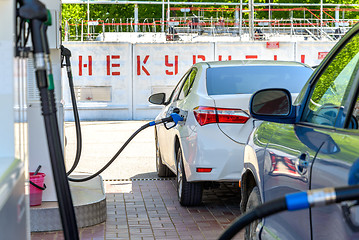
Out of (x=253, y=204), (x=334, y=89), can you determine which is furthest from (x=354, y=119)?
(x=253, y=204)

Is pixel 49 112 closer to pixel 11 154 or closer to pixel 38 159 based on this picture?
pixel 11 154

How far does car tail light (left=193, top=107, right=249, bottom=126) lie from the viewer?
7.17m

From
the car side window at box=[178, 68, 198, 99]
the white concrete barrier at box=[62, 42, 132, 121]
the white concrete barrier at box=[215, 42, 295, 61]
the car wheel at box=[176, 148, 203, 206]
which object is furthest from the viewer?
the white concrete barrier at box=[215, 42, 295, 61]

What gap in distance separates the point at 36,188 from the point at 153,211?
165cm

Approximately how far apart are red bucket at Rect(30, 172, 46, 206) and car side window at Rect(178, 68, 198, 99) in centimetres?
222

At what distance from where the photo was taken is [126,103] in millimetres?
23438

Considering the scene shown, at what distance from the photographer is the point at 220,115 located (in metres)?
7.20

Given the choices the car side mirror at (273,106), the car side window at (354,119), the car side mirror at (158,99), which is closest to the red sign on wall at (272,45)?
the car side mirror at (158,99)

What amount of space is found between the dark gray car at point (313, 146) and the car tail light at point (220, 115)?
2648 mm

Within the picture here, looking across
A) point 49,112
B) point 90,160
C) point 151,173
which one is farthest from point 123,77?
point 49,112

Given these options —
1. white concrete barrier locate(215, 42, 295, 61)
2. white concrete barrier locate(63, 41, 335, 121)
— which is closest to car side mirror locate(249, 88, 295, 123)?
white concrete barrier locate(63, 41, 335, 121)

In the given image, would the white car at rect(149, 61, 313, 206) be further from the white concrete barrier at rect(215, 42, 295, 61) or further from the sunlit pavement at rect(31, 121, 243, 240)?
the white concrete barrier at rect(215, 42, 295, 61)

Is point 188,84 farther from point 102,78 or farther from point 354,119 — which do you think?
point 102,78

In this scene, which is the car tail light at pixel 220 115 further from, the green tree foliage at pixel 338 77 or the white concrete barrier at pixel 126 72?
the white concrete barrier at pixel 126 72
